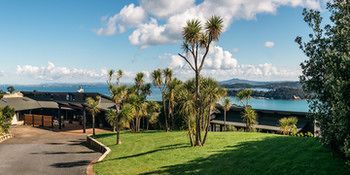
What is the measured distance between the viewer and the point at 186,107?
3206 centimetres

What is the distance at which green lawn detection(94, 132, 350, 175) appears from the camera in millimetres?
19344

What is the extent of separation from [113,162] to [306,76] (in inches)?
673

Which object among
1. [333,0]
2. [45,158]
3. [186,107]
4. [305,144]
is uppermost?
[333,0]

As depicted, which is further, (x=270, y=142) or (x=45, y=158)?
(x=45, y=158)

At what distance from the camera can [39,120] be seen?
5922 centimetres

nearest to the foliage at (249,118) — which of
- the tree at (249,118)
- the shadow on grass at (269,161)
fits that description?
the tree at (249,118)

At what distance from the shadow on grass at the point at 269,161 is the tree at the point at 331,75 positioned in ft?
18.2

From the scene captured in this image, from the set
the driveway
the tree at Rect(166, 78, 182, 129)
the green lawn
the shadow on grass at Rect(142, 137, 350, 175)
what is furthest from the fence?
the shadow on grass at Rect(142, 137, 350, 175)

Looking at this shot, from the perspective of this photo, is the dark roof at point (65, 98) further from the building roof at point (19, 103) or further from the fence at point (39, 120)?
the fence at point (39, 120)

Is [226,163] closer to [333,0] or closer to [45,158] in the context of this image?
[333,0]

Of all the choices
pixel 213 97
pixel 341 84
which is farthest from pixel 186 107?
pixel 341 84

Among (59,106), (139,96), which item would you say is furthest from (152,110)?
(59,106)

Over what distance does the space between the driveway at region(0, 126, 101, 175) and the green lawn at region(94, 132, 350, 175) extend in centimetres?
253

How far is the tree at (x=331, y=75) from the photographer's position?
1048 centimetres
